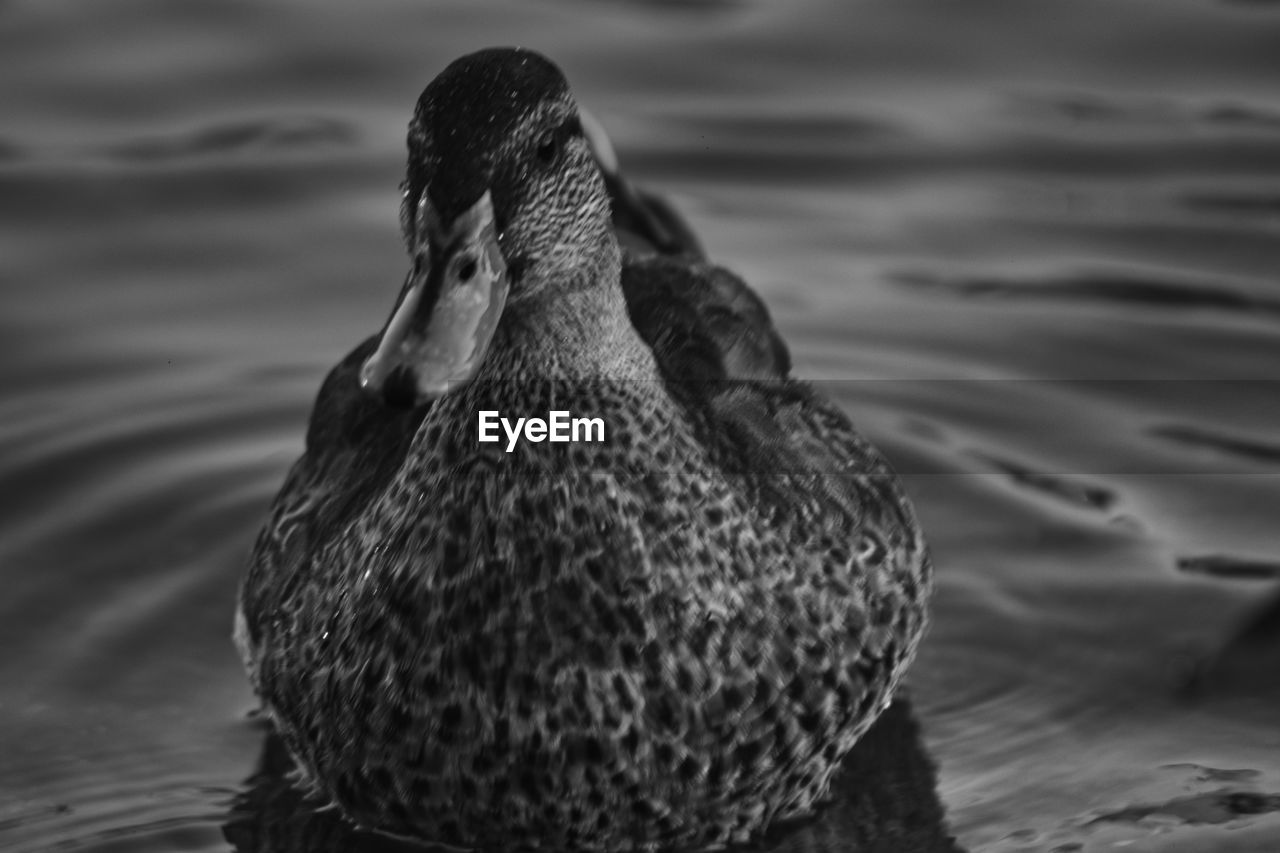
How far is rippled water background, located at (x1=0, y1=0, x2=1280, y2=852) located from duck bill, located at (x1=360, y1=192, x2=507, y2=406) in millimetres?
1697

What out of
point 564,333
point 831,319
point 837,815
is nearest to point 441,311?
point 564,333

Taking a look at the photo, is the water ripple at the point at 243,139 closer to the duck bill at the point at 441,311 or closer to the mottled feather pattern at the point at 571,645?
the mottled feather pattern at the point at 571,645

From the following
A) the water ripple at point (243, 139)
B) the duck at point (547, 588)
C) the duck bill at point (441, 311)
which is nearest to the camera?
the duck bill at point (441, 311)

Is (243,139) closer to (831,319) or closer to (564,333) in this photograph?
(831,319)

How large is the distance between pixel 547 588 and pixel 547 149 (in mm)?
974

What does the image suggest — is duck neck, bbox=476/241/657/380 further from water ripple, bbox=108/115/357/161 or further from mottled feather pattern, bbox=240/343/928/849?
water ripple, bbox=108/115/357/161

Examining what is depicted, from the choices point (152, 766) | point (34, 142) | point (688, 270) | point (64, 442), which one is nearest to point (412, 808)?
point (152, 766)

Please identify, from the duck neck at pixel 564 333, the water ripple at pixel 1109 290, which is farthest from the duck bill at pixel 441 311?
the water ripple at pixel 1109 290

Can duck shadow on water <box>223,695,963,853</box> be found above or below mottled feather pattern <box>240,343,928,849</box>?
below

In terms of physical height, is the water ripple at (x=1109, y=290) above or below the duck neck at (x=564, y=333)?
below

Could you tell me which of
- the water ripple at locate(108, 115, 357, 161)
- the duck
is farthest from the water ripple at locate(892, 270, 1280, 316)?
the duck

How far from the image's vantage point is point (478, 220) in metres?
4.98

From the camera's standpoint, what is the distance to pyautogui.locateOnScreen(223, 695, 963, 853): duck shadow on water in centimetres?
586

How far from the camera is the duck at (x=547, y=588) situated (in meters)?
5.07
